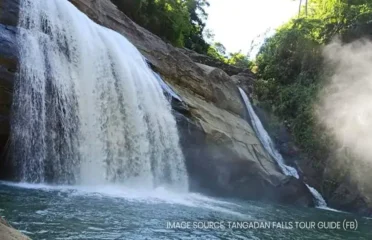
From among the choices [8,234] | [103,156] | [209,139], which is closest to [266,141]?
[209,139]

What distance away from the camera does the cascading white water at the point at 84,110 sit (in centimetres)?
1110

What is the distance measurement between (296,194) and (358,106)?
18.3 feet

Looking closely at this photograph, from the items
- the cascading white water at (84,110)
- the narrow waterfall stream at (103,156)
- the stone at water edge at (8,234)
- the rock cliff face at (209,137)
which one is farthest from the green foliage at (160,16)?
the stone at water edge at (8,234)

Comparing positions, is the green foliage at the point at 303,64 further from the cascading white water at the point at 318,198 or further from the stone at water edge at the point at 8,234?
the stone at water edge at the point at 8,234

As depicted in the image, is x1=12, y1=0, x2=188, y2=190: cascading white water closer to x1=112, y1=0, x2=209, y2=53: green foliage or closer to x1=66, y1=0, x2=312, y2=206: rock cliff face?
x1=66, y1=0, x2=312, y2=206: rock cliff face

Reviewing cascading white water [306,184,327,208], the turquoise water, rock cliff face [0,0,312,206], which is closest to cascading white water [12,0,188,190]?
the turquoise water

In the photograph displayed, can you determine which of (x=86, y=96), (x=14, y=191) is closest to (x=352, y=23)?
(x=86, y=96)

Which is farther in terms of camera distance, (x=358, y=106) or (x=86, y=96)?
(x=358, y=106)

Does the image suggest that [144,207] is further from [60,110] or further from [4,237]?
[4,237]

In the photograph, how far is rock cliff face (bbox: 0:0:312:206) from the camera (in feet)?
53.3

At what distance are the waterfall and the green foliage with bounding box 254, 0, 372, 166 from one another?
4.38 feet

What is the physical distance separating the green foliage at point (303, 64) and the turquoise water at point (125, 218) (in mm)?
9882

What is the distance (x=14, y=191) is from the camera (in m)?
8.88

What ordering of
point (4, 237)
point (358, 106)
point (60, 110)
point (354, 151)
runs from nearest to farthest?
point (4, 237)
point (60, 110)
point (354, 151)
point (358, 106)
